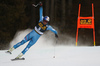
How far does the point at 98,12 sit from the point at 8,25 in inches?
413

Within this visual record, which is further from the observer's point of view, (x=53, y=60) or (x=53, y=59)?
(x=53, y=59)

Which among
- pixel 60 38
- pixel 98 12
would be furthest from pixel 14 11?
pixel 98 12

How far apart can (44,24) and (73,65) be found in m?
1.60

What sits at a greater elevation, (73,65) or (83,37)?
(73,65)

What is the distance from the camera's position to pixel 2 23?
1068cm

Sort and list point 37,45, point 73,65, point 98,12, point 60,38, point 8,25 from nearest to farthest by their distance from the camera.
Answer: point 73,65 → point 37,45 → point 8,25 → point 60,38 → point 98,12

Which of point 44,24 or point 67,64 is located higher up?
point 44,24

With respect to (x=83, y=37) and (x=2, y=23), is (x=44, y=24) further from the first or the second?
(x=83, y=37)

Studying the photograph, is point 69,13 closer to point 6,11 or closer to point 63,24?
point 63,24

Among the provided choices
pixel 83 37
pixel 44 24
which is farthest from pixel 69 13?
pixel 44 24

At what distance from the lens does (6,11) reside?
10383 millimetres

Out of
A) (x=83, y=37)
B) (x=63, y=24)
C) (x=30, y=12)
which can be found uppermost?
(x=30, y=12)

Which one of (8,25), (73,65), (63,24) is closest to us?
(73,65)

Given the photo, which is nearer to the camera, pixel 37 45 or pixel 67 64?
pixel 67 64
